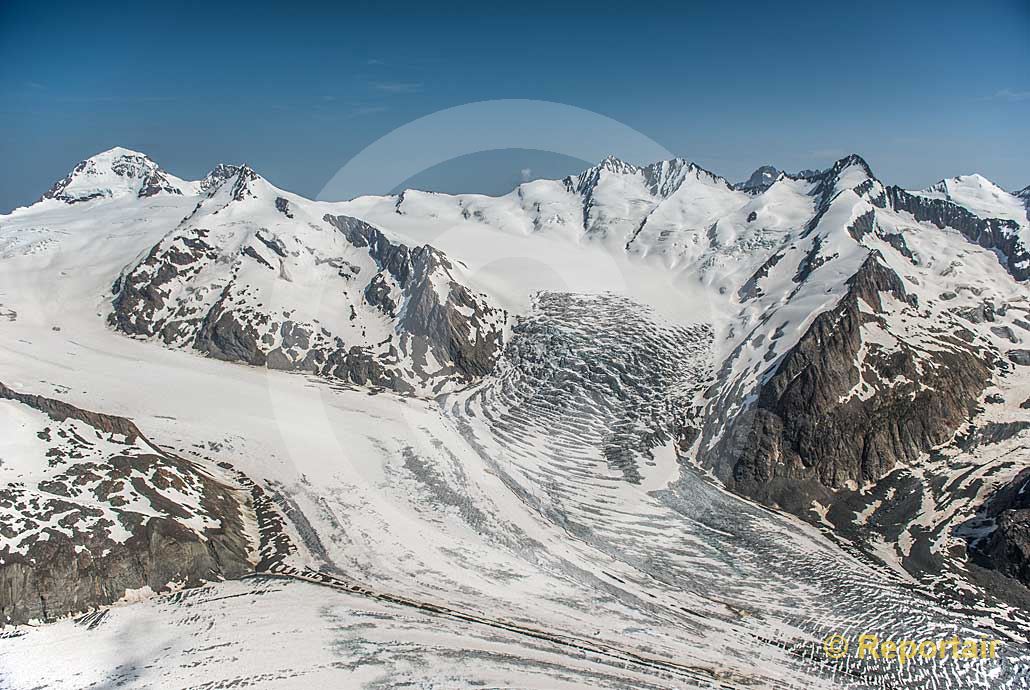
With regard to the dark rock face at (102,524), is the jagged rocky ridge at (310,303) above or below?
above

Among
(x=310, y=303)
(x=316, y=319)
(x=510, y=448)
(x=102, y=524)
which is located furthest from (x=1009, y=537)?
(x=310, y=303)

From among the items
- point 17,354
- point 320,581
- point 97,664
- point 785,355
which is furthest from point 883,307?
point 17,354

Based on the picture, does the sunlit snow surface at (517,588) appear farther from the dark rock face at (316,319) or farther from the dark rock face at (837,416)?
the dark rock face at (316,319)

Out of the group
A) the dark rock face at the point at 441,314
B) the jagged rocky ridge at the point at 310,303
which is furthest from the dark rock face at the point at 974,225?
the dark rock face at the point at 441,314

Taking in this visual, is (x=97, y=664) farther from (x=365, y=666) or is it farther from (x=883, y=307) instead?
(x=883, y=307)

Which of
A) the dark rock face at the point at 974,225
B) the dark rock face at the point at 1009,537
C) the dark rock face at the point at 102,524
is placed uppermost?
the dark rock face at the point at 974,225

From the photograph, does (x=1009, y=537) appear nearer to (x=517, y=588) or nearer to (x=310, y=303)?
(x=517, y=588)
